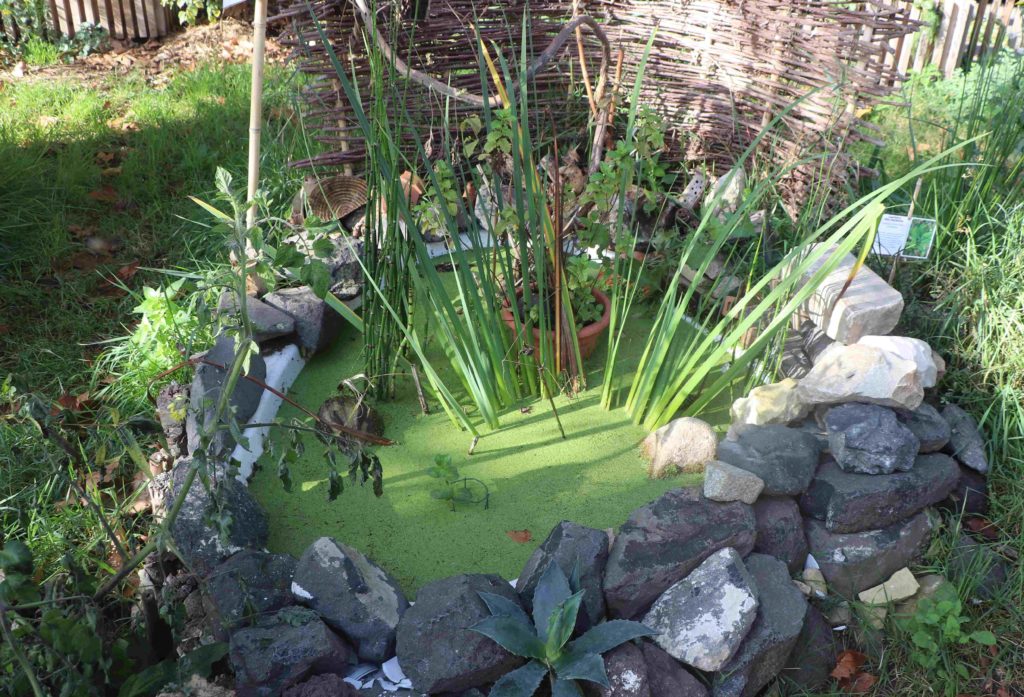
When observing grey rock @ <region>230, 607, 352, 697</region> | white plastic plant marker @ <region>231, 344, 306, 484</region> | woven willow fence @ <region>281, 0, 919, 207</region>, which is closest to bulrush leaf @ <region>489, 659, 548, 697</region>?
grey rock @ <region>230, 607, 352, 697</region>

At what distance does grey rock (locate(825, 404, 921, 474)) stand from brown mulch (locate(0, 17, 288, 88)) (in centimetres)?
438

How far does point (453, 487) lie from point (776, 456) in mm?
889

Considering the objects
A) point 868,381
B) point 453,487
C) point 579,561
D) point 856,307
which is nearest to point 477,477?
point 453,487

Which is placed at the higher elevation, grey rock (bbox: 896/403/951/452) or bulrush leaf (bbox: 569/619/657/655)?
grey rock (bbox: 896/403/951/452)

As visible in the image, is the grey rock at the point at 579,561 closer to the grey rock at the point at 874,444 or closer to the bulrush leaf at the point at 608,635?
the bulrush leaf at the point at 608,635

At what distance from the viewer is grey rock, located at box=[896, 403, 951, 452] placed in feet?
8.21

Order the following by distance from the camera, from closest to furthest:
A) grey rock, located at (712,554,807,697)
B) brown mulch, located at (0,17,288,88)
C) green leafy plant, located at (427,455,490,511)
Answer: grey rock, located at (712,554,807,697) → green leafy plant, located at (427,455,490,511) → brown mulch, located at (0,17,288,88)

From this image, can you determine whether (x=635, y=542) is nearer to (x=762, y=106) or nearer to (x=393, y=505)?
(x=393, y=505)

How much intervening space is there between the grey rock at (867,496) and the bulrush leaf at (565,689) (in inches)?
34.7

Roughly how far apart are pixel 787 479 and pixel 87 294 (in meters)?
2.73

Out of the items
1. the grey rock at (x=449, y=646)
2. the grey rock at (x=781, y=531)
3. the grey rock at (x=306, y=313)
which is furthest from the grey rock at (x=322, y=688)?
the grey rock at (x=306, y=313)

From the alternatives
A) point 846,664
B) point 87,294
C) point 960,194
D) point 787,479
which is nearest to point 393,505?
point 787,479

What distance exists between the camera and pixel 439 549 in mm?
2357

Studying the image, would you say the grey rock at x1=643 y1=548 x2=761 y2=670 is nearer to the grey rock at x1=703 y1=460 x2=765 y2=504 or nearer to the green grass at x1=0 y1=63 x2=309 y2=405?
the grey rock at x1=703 y1=460 x2=765 y2=504
